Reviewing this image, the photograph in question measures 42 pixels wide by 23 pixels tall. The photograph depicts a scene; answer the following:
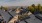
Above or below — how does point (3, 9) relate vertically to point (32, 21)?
above

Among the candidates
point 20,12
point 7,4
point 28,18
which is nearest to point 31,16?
point 28,18

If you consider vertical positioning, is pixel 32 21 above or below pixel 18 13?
below

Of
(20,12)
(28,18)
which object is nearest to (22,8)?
(20,12)

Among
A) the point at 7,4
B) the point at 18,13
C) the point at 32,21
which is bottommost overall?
the point at 32,21

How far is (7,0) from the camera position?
1317mm

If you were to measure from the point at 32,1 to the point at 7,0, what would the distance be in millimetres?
356

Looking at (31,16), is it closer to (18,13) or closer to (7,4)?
(18,13)

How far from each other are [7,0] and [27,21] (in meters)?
0.41

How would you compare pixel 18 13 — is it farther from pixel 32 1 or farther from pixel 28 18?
pixel 32 1

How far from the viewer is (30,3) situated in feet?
4.24

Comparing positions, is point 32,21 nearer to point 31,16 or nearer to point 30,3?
point 31,16

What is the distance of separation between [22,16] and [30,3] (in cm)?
21

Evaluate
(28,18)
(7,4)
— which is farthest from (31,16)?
(7,4)

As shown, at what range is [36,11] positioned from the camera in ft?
4.22
